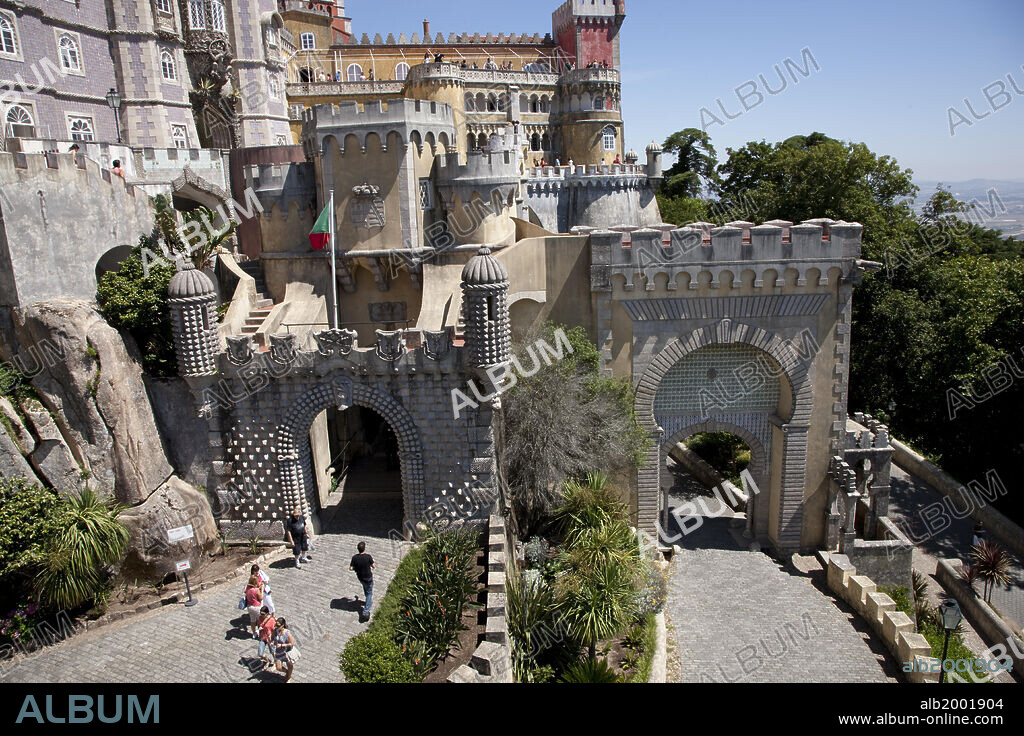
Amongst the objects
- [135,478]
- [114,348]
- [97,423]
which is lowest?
[135,478]

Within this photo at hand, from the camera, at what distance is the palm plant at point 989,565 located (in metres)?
19.5

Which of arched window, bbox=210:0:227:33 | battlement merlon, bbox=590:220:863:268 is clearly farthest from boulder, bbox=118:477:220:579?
arched window, bbox=210:0:227:33

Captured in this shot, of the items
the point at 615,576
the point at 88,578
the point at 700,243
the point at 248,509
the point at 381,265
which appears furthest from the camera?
the point at 381,265

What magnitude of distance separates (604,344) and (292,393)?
839 cm

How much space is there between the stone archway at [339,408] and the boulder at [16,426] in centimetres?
523

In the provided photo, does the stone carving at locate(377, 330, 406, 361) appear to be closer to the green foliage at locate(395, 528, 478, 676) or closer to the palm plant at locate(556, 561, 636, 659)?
the green foliage at locate(395, 528, 478, 676)

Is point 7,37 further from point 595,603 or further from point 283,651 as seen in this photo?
point 595,603

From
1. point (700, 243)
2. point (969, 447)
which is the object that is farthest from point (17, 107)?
point (969, 447)

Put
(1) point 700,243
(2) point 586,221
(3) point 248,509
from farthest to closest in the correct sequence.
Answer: (2) point 586,221
(1) point 700,243
(3) point 248,509

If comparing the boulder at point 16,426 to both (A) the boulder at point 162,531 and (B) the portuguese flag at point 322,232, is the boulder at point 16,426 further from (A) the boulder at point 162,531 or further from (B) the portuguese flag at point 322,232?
(B) the portuguese flag at point 322,232

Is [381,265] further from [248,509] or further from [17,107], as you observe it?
[17,107]

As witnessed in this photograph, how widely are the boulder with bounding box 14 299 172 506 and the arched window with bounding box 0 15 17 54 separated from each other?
15.7 m

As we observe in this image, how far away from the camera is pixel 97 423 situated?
15539mm

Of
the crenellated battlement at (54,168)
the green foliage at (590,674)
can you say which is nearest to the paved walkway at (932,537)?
the green foliage at (590,674)
